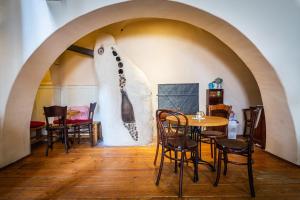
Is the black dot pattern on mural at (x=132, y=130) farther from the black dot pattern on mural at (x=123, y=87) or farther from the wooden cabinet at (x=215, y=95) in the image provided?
the wooden cabinet at (x=215, y=95)

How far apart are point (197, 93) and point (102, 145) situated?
2.51m

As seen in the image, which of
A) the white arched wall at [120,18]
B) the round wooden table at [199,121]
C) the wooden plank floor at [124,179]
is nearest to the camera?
the wooden plank floor at [124,179]

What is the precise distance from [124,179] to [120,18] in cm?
235

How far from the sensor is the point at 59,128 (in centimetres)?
334

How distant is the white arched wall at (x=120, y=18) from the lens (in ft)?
8.25

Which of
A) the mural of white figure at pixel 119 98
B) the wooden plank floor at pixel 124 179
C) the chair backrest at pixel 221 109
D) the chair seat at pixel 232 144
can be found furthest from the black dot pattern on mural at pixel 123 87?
the chair seat at pixel 232 144

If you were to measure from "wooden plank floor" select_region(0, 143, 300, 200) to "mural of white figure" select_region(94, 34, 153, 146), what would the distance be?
2.16ft

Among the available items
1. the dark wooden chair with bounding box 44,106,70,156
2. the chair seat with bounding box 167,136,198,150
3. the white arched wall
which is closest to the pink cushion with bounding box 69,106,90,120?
the dark wooden chair with bounding box 44,106,70,156

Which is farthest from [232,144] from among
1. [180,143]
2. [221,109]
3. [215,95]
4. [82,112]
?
[82,112]

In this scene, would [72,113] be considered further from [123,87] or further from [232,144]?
[232,144]

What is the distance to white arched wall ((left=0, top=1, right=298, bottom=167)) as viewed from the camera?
2.51 m

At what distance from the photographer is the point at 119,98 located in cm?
372

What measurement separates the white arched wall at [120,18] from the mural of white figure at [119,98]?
93 cm

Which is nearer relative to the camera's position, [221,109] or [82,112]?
[221,109]
